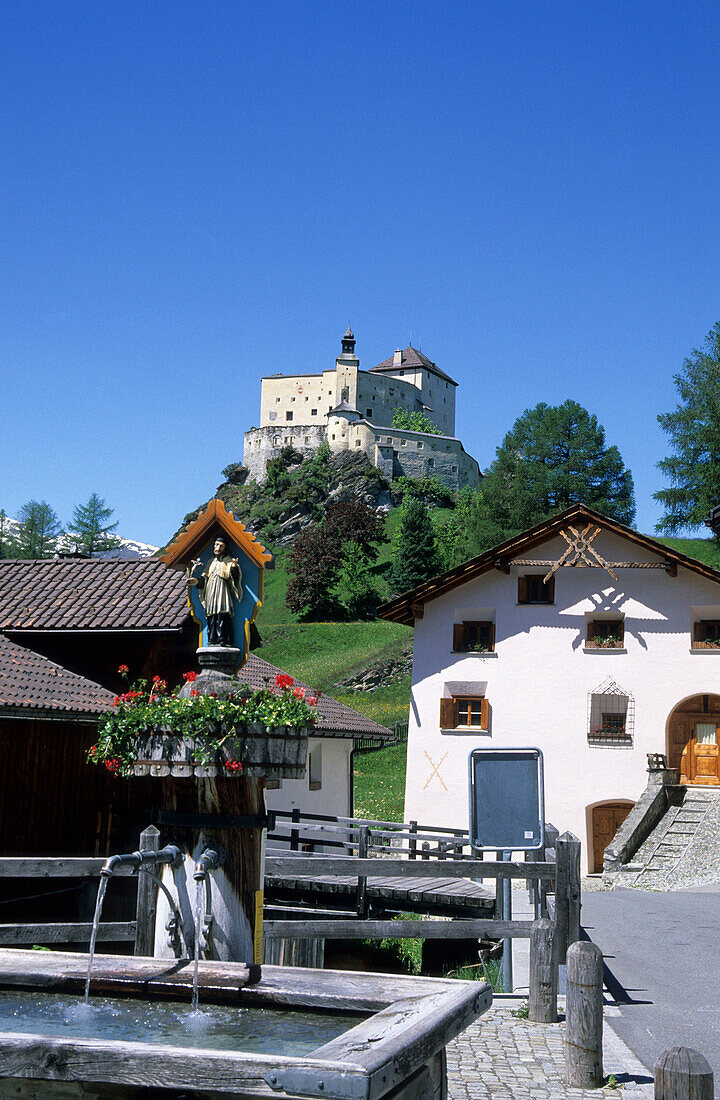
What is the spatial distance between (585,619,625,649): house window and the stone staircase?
4370mm

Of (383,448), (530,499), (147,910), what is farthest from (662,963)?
(383,448)

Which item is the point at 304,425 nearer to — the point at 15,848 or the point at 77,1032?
the point at 15,848

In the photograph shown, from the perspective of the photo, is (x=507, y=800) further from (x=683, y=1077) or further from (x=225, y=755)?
(x=683, y=1077)

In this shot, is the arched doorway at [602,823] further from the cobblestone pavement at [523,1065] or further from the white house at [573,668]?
the cobblestone pavement at [523,1065]

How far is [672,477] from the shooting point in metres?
60.4

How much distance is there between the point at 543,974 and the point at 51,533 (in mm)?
93203

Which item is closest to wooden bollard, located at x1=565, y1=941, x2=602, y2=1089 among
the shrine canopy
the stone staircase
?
the shrine canopy

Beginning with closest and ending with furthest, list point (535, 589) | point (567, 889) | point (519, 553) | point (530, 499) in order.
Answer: point (567, 889) < point (519, 553) < point (535, 589) < point (530, 499)

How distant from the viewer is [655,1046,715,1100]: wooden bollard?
13.3 feet

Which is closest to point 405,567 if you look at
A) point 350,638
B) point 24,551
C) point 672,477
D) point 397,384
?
point 350,638

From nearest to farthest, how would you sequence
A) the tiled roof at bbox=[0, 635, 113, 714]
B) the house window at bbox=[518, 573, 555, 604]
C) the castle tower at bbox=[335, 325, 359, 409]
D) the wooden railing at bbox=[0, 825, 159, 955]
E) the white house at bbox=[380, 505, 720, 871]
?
the wooden railing at bbox=[0, 825, 159, 955]
the tiled roof at bbox=[0, 635, 113, 714]
the white house at bbox=[380, 505, 720, 871]
the house window at bbox=[518, 573, 555, 604]
the castle tower at bbox=[335, 325, 359, 409]

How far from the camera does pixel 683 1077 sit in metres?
4.05

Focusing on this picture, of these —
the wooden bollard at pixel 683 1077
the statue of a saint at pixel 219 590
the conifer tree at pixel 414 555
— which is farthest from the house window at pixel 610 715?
the conifer tree at pixel 414 555

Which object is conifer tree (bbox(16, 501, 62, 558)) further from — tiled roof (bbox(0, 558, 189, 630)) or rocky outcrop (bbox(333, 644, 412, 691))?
tiled roof (bbox(0, 558, 189, 630))
